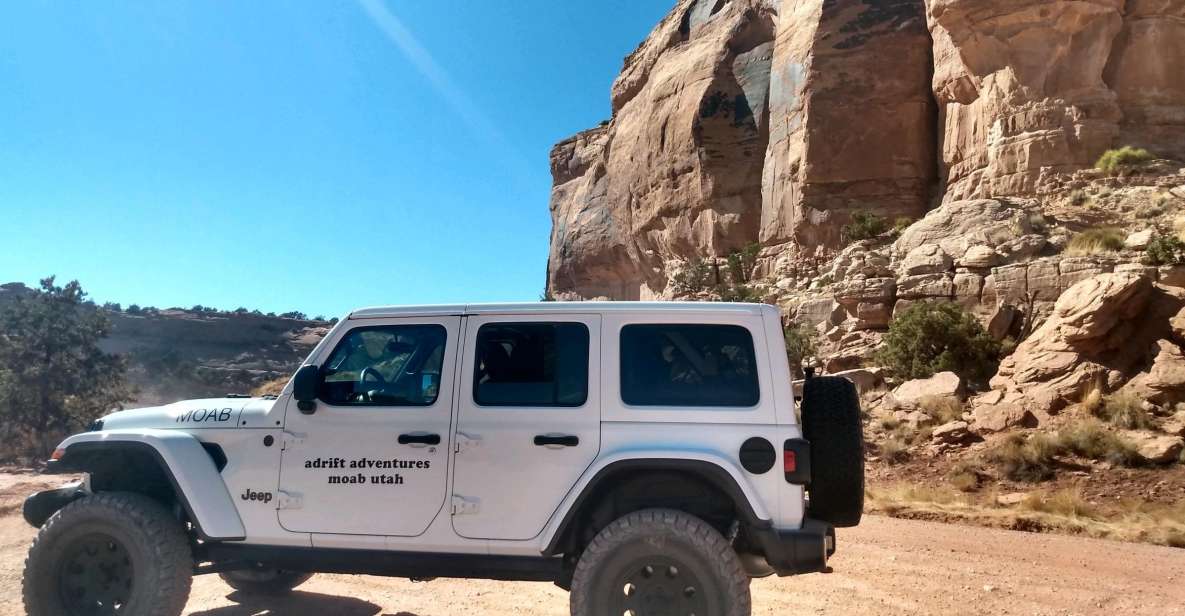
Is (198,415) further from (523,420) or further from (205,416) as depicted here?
(523,420)

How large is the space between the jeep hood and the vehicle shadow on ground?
1.58 meters

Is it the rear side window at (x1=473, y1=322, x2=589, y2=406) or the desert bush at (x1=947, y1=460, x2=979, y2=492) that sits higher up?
the rear side window at (x1=473, y1=322, x2=589, y2=406)

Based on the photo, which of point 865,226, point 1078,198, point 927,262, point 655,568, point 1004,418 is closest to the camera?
point 655,568

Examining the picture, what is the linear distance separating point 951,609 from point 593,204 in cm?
4709

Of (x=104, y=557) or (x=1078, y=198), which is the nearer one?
(x=104, y=557)

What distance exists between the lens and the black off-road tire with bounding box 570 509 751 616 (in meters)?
3.99

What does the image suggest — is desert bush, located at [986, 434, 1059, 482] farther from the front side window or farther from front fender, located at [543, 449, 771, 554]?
the front side window

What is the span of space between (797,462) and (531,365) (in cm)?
160

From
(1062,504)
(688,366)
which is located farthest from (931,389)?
Answer: (688,366)

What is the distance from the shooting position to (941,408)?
55.0 feet

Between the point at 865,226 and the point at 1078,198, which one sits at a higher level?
the point at 865,226

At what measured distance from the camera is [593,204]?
52.0m

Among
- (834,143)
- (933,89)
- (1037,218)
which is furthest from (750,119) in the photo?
(1037,218)

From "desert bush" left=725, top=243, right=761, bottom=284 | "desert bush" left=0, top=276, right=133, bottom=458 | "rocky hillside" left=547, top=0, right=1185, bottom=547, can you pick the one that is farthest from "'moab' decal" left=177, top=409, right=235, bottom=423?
"desert bush" left=725, top=243, right=761, bottom=284
